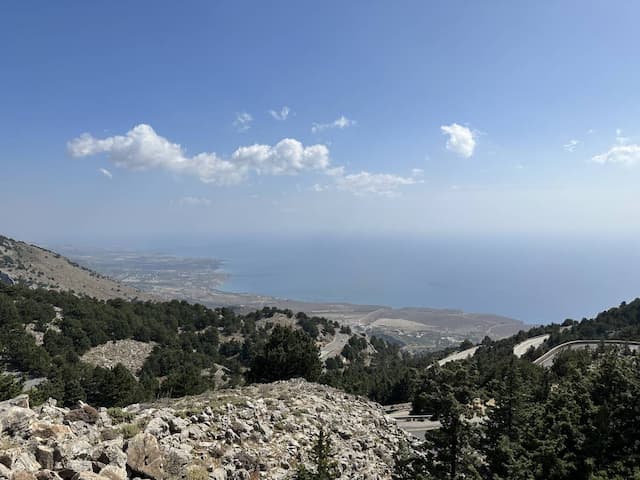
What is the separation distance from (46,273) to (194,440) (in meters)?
131

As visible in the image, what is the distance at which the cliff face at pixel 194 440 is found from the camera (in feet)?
29.7

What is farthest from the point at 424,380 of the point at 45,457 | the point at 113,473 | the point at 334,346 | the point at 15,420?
the point at 334,346

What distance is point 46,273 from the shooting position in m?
115

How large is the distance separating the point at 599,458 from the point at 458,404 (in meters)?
9.10

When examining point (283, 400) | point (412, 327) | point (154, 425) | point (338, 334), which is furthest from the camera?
point (412, 327)

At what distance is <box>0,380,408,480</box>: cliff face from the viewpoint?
29.7ft

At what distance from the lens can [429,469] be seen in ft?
39.6

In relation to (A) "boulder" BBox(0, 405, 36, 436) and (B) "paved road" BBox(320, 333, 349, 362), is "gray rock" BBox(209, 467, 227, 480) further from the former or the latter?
(B) "paved road" BBox(320, 333, 349, 362)

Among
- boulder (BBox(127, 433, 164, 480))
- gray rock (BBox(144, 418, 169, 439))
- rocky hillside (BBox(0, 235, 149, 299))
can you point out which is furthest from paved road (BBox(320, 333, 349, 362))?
→ rocky hillside (BBox(0, 235, 149, 299))

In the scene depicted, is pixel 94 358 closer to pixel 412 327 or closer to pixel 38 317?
pixel 38 317

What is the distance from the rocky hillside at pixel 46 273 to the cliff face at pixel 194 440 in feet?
350

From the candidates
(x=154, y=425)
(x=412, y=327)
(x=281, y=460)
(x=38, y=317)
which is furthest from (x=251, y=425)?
(x=412, y=327)

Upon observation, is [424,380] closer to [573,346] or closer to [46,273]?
[573,346]

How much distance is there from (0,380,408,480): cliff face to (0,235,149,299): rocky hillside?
10663 cm
